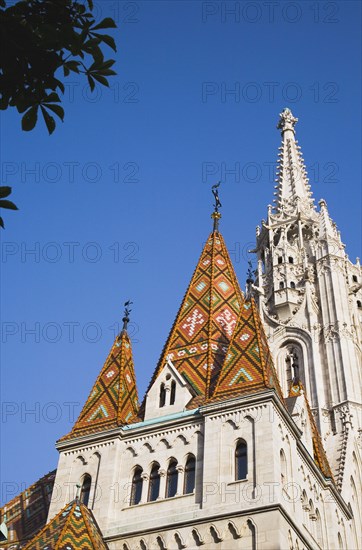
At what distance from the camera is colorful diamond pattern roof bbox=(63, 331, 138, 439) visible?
2192 centimetres

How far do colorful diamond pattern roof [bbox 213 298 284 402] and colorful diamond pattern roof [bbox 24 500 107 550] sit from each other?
4192 mm

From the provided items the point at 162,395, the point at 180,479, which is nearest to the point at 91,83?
the point at 180,479

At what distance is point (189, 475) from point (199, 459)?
1.47 feet

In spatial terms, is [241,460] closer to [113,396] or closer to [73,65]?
[113,396]

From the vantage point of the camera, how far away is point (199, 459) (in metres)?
19.4

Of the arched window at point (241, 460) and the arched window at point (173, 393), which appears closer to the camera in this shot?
the arched window at point (241, 460)

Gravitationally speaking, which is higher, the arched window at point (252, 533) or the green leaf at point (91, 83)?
the arched window at point (252, 533)

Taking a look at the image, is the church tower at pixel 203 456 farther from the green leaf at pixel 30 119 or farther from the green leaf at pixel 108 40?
the green leaf at pixel 108 40

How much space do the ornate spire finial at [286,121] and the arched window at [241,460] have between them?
4381 centimetres

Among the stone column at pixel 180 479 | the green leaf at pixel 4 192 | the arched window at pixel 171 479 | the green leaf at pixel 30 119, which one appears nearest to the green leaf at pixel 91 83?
the green leaf at pixel 30 119

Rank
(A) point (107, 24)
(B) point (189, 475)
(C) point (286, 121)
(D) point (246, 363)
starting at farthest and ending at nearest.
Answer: (C) point (286, 121)
(D) point (246, 363)
(B) point (189, 475)
(A) point (107, 24)

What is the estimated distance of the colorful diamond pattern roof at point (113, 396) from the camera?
863 inches

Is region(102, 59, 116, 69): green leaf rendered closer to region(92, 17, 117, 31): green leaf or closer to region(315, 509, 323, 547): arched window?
region(92, 17, 117, 31): green leaf

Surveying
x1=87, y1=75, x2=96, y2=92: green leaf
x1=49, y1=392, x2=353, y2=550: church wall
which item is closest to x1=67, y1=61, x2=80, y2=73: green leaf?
x1=87, y1=75, x2=96, y2=92: green leaf
